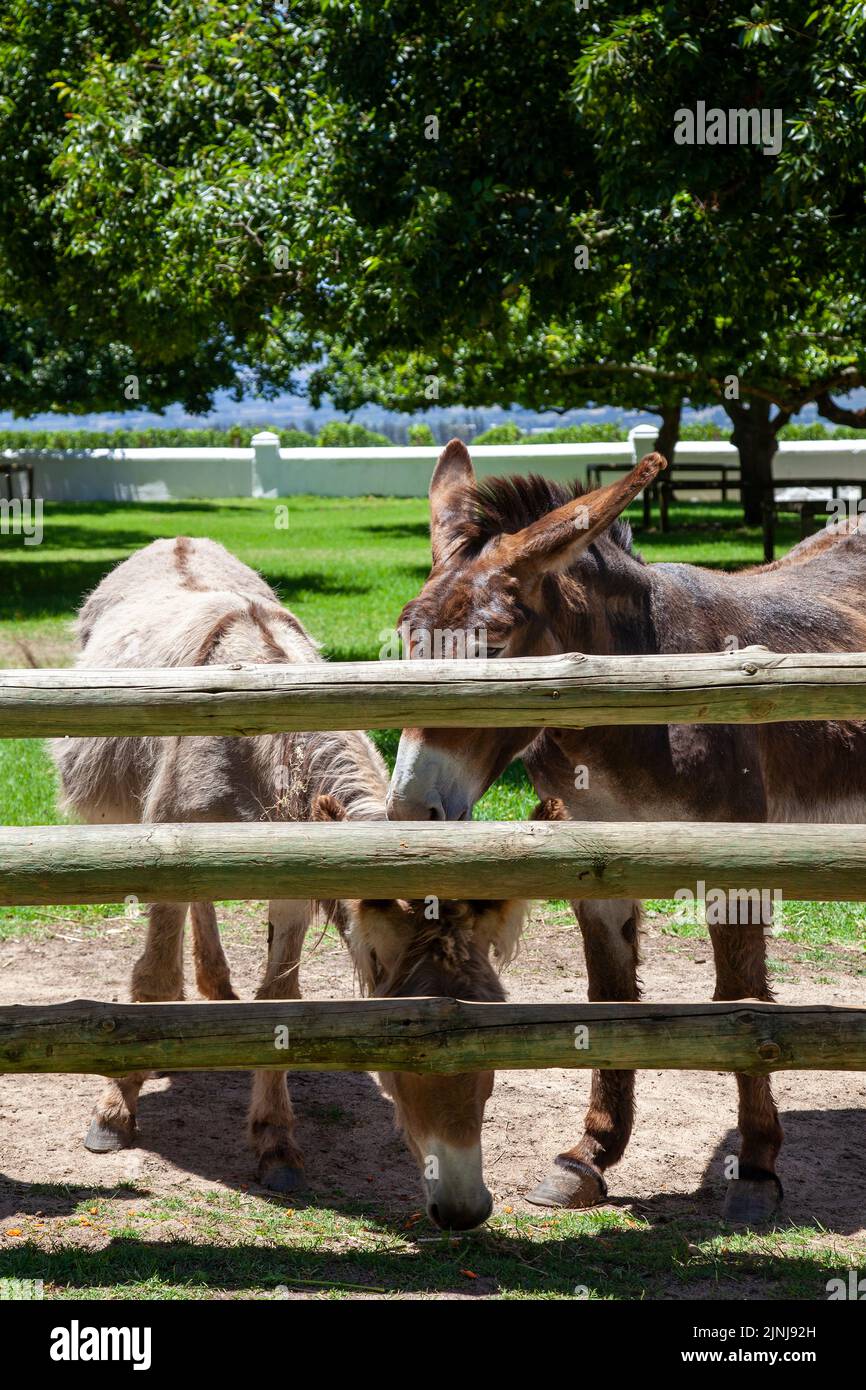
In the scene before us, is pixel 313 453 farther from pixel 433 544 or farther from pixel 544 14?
pixel 433 544

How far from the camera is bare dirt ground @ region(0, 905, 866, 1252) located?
169 inches

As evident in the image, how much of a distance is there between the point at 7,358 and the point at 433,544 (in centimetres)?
2639

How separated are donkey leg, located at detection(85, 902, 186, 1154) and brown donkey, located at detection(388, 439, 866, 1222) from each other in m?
1.42

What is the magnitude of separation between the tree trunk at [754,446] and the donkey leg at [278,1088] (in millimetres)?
22141

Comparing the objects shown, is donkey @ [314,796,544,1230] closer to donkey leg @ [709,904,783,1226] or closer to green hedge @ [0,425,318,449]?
donkey leg @ [709,904,783,1226]

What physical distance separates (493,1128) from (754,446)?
2361 cm

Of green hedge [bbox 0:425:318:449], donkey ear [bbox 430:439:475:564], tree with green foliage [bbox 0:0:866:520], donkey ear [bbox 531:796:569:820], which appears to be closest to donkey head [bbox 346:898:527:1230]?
donkey ear [bbox 531:796:569:820]

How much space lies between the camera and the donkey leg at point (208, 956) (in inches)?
213

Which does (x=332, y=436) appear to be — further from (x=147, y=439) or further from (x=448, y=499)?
(x=448, y=499)

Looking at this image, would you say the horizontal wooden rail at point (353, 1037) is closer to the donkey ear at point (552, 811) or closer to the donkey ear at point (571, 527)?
the donkey ear at point (552, 811)

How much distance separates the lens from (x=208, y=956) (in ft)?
17.7

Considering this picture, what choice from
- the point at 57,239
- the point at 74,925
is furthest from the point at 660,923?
the point at 57,239

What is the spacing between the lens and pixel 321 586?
17250mm
